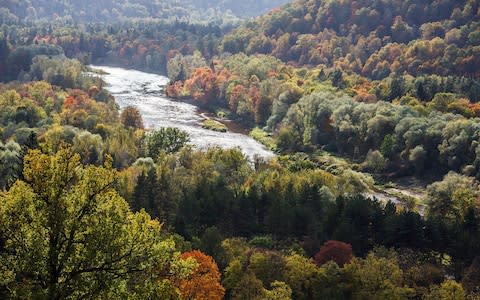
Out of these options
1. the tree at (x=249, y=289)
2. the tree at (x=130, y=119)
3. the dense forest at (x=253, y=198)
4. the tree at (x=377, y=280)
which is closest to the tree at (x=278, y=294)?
the dense forest at (x=253, y=198)

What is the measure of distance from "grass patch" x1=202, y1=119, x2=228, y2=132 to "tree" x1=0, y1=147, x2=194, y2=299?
142231 mm

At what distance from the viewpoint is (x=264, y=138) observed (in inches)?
6422

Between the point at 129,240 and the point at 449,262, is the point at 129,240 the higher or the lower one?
the higher one

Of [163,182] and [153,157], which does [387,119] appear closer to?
[153,157]

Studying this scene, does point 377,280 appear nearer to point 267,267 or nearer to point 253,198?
point 267,267

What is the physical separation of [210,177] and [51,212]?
73.9m

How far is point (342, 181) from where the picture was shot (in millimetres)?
108125

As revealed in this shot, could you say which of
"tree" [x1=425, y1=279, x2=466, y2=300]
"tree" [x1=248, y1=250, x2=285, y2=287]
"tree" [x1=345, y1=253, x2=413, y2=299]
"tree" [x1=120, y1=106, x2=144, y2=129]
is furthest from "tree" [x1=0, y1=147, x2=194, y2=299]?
"tree" [x1=120, y1=106, x2=144, y2=129]

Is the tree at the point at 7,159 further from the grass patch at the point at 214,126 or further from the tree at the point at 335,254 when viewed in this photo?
the grass patch at the point at 214,126

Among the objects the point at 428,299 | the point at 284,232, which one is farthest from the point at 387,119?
the point at 428,299

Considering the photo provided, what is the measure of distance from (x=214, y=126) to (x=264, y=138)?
1670cm

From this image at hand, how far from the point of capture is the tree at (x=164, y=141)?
4771 inches

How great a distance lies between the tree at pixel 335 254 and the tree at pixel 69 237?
43.0 m

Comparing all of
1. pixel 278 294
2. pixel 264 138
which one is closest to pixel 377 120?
pixel 264 138
